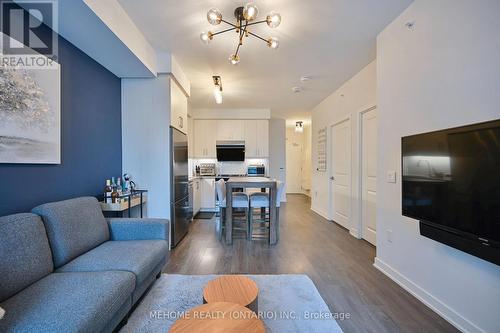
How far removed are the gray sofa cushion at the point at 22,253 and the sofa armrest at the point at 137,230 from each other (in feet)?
2.25

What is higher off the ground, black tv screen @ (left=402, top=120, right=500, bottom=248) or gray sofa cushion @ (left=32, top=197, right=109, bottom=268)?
black tv screen @ (left=402, top=120, right=500, bottom=248)

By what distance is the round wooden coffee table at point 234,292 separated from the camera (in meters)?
1.40

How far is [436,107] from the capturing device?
1.86 metres

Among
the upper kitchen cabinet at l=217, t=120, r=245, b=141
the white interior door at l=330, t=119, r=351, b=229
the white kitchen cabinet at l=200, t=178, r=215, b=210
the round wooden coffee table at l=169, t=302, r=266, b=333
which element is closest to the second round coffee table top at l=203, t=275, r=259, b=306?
the round wooden coffee table at l=169, t=302, r=266, b=333

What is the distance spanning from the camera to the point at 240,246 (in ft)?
10.9

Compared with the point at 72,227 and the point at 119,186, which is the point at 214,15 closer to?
the point at 72,227

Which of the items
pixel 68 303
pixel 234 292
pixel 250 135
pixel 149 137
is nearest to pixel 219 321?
pixel 234 292

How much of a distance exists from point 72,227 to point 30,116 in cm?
98

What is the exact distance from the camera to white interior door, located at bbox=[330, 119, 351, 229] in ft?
13.4

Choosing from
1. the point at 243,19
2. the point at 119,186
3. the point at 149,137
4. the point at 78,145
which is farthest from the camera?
the point at 149,137

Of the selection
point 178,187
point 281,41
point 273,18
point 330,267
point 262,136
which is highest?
point 281,41

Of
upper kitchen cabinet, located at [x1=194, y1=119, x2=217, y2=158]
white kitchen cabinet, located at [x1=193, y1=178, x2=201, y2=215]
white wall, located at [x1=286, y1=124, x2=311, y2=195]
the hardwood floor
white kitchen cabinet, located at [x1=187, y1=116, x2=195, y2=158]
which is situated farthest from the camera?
white wall, located at [x1=286, y1=124, x2=311, y2=195]

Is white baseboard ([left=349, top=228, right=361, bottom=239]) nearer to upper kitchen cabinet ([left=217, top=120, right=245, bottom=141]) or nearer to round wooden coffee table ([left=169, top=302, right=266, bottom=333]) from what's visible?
round wooden coffee table ([left=169, top=302, right=266, bottom=333])

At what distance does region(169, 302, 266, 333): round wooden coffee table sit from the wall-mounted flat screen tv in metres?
1.51
